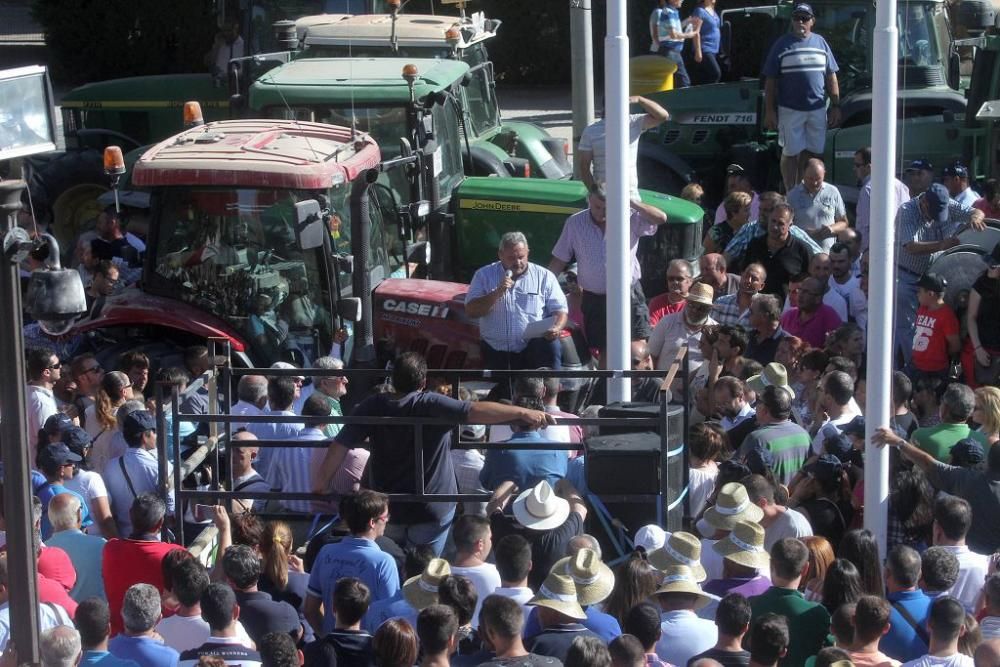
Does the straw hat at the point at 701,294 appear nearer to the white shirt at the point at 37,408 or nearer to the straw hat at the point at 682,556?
the straw hat at the point at 682,556

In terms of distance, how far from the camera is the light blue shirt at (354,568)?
20.3 ft

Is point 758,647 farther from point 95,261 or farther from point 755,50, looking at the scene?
point 755,50

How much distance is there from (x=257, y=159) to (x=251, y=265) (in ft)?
2.23

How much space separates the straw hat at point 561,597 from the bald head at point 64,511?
2374 millimetres

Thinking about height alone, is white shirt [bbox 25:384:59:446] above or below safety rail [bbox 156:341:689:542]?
below

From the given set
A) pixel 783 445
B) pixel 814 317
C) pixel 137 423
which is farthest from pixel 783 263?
pixel 137 423

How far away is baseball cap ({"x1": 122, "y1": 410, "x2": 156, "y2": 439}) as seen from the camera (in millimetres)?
7488

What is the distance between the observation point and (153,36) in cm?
2648

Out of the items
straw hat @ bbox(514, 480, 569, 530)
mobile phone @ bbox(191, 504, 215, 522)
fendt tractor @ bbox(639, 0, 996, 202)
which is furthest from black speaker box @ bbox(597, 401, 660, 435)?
fendt tractor @ bbox(639, 0, 996, 202)

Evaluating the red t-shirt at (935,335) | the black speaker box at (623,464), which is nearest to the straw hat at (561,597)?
the black speaker box at (623,464)

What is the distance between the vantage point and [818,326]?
9.46m

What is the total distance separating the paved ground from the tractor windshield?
1287cm

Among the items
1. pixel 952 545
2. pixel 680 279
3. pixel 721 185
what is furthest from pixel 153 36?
pixel 952 545

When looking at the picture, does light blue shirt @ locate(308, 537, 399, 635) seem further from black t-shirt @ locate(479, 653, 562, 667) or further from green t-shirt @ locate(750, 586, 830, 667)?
green t-shirt @ locate(750, 586, 830, 667)
